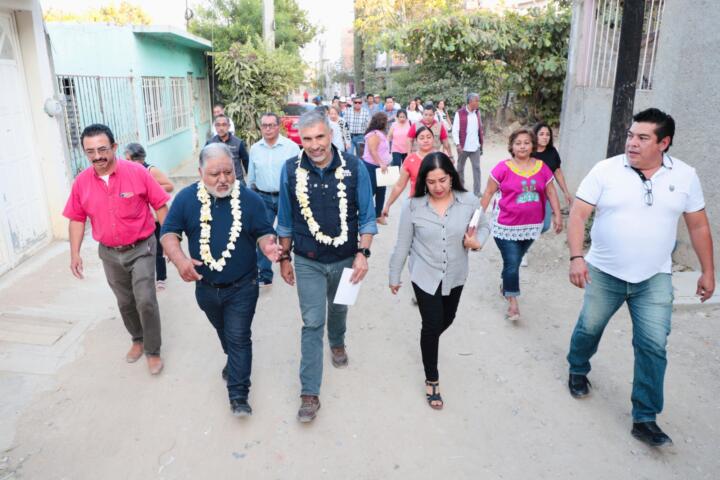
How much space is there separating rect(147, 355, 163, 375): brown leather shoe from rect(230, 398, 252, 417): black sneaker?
0.90 m

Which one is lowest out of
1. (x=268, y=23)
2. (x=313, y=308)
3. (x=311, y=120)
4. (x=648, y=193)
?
(x=313, y=308)

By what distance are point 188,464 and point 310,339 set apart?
1.04 meters

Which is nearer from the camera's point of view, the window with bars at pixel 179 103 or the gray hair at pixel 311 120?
the gray hair at pixel 311 120

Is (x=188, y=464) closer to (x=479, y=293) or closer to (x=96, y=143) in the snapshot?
(x=96, y=143)

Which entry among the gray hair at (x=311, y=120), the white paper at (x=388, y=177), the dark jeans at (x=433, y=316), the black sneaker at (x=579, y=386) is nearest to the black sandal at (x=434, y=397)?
the dark jeans at (x=433, y=316)

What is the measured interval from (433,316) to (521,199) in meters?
1.73

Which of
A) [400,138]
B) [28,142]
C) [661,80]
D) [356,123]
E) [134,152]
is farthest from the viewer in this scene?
[356,123]

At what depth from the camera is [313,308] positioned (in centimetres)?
375

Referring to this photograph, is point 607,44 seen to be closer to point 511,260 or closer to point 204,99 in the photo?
point 511,260

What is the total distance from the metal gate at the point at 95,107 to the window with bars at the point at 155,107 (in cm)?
86

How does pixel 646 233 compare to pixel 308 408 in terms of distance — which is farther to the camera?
pixel 308 408

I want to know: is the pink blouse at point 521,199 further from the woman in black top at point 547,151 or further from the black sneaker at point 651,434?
the black sneaker at point 651,434

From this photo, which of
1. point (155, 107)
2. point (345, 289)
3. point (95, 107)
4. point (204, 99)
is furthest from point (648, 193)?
point (204, 99)

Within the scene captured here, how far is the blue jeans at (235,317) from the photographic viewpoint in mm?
3586
